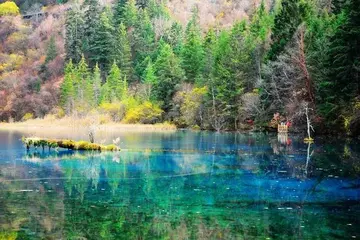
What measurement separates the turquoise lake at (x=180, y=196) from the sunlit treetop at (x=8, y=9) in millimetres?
118965

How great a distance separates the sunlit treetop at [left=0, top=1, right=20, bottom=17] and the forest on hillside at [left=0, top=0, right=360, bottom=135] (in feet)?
12.2

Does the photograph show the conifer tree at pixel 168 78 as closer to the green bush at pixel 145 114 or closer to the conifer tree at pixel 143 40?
the green bush at pixel 145 114

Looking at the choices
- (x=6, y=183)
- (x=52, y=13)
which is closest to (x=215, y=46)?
(x=6, y=183)

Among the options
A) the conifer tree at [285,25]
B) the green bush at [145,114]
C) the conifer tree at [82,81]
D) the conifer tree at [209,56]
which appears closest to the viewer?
the conifer tree at [285,25]

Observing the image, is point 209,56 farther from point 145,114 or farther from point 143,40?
point 143,40

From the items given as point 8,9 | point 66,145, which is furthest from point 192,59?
point 8,9

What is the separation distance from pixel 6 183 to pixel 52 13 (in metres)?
124

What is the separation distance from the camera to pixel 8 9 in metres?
143

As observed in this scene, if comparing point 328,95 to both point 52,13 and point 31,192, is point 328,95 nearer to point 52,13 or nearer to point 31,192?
point 31,192

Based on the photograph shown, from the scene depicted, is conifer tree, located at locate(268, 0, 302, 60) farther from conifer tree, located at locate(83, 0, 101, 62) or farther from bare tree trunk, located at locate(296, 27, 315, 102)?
conifer tree, located at locate(83, 0, 101, 62)

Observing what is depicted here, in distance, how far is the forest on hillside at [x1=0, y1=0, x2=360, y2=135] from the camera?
50938mm

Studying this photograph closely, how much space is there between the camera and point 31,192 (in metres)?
19.3

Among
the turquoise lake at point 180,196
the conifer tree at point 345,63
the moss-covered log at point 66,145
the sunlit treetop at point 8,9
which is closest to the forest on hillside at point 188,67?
the conifer tree at point 345,63

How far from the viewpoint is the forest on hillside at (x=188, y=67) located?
5094 centimetres
